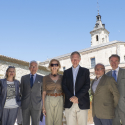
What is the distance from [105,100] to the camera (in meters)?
2.97

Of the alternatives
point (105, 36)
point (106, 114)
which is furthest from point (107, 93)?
point (105, 36)

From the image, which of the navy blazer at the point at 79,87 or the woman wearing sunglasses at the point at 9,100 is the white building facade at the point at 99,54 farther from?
the woman wearing sunglasses at the point at 9,100

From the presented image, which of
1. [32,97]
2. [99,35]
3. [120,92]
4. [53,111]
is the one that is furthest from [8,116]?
[99,35]

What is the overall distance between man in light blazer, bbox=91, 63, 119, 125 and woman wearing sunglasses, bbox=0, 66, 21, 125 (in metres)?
1.82

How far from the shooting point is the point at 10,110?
10.9 feet

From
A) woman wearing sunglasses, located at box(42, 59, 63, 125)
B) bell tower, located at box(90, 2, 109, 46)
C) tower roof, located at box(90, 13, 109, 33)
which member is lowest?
woman wearing sunglasses, located at box(42, 59, 63, 125)

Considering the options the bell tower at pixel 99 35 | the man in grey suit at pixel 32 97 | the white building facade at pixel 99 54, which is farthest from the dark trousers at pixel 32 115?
the bell tower at pixel 99 35

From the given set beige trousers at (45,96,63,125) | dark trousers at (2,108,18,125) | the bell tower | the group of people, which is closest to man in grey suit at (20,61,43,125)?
the group of people

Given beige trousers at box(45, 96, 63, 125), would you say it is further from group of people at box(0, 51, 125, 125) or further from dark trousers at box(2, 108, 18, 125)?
dark trousers at box(2, 108, 18, 125)

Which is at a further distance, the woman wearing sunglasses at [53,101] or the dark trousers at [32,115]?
the dark trousers at [32,115]

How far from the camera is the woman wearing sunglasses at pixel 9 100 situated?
10.7 ft

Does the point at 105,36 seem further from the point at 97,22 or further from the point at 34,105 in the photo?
the point at 34,105

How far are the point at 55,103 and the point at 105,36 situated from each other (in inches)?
1428

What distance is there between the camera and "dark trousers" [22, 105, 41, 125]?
3.21m
